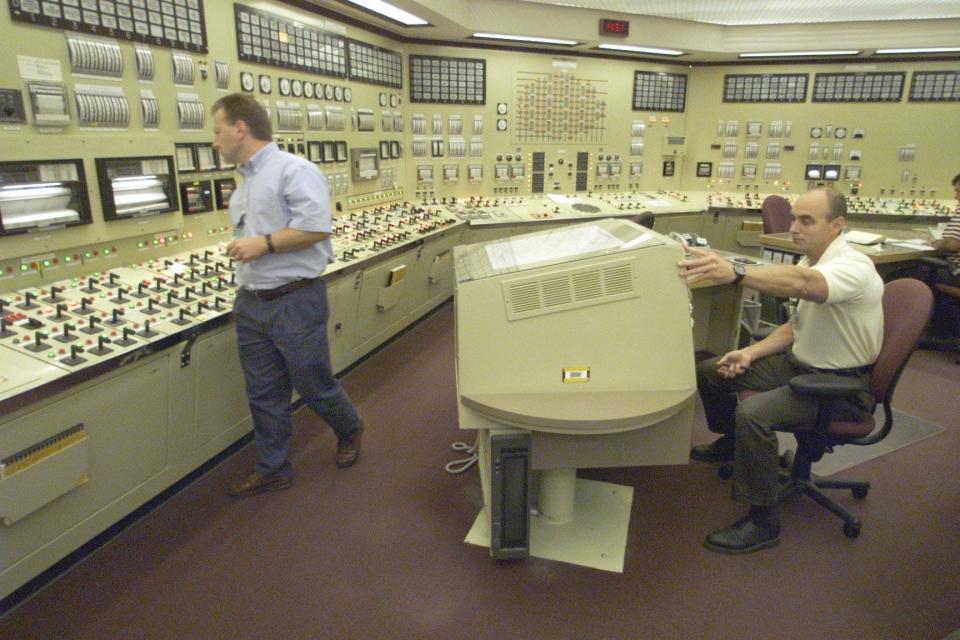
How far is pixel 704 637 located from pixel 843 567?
0.68 m

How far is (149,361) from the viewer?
81.4 inches

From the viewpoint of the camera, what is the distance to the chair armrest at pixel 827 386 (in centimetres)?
192

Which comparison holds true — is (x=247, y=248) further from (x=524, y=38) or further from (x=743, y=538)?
(x=524, y=38)

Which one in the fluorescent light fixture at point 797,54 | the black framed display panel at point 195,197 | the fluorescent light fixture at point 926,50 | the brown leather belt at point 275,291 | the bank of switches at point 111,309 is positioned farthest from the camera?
the fluorescent light fixture at point 797,54

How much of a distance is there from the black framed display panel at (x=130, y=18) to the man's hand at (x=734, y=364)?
278 centimetres

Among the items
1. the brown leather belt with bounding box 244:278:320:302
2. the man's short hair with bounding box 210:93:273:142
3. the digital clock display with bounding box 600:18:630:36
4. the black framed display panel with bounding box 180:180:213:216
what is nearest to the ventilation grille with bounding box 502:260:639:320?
the brown leather belt with bounding box 244:278:320:302

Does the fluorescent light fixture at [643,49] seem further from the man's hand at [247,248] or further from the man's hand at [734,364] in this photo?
the man's hand at [247,248]

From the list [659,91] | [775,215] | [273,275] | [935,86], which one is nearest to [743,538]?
[273,275]

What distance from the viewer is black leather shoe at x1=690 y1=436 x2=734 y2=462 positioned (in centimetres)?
271

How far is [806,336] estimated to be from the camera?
215cm

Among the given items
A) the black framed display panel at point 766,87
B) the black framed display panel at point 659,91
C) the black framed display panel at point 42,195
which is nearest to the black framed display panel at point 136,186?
the black framed display panel at point 42,195

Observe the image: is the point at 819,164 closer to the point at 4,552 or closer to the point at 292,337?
Answer: the point at 292,337

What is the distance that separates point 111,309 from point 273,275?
0.59m

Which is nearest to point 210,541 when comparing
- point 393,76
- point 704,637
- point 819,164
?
point 704,637
